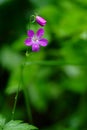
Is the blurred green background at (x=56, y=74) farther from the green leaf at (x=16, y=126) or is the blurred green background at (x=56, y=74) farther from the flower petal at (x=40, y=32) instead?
the green leaf at (x=16, y=126)

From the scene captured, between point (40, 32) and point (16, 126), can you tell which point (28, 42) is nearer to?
point (40, 32)

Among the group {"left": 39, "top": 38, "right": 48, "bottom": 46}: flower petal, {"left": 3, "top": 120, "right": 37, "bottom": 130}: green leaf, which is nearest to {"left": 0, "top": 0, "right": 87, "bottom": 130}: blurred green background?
{"left": 39, "top": 38, "right": 48, "bottom": 46}: flower petal

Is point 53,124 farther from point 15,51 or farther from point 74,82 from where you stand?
point 15,51

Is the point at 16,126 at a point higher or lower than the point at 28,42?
lower

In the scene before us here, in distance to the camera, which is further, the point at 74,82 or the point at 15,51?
the point at 15,51

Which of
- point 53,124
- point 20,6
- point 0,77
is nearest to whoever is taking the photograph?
point 53,124

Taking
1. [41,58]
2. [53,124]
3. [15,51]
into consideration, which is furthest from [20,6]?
[53,124]

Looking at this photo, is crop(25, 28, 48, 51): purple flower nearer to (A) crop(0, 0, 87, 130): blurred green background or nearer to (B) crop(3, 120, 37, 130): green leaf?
(B) crop(3, 120, 37, 130): green leaf

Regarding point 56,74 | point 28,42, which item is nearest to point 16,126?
point 28,42
